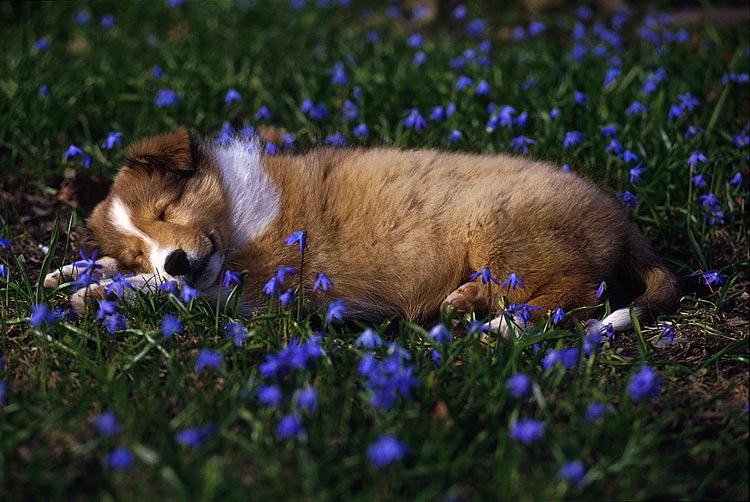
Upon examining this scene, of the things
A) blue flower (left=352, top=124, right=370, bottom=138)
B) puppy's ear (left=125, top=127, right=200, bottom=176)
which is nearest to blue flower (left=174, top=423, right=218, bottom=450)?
puppy's ear (left=125, top=127, right=200, bottom=176)

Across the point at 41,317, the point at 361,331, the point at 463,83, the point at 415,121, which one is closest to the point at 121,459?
the point at 41,317

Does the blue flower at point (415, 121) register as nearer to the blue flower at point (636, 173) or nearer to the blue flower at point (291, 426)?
the blue flower at point (636, 173)

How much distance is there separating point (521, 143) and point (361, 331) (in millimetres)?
1795

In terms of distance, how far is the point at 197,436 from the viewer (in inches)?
92.7

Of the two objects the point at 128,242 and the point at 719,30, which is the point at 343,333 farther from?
the point at 719,30

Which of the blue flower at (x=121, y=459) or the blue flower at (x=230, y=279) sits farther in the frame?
the blue flower at (x=230, y=279)

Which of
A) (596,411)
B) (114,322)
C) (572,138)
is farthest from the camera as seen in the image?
(572,138)

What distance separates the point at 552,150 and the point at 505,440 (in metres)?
2.71

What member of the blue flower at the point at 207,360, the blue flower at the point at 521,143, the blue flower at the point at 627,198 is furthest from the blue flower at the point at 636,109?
the blue flower at the point at 207,360

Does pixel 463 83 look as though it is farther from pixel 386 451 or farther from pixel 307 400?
pixel 386 451

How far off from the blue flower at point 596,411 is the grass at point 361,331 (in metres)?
0.04

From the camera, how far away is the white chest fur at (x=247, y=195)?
3.87m

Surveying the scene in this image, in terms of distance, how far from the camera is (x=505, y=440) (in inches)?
101

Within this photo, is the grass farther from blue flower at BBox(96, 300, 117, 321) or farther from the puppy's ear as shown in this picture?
the puppy's ear
